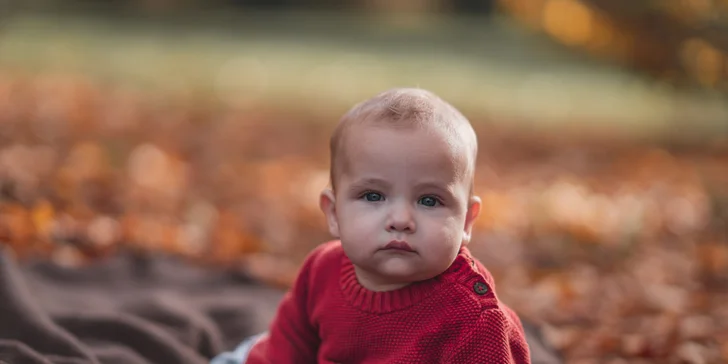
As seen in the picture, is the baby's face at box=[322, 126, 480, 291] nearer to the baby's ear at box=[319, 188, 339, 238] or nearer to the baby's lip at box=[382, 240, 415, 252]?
the baby's lip at box=[382, 240, 415, 252]

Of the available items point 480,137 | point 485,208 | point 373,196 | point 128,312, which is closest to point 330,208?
point 373,196

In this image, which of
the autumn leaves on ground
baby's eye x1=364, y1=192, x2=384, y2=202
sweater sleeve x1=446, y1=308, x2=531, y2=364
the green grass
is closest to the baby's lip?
baby's eye x1=364, y1=192, x2=384, y2=202

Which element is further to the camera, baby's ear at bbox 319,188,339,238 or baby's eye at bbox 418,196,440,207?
baby's ear at bbox 319,188,339,238

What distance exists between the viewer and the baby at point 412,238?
5.35 feet

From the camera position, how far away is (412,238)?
1627mm

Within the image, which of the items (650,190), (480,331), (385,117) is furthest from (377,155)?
(650,190)

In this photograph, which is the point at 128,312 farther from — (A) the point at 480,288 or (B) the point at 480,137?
(B) the point at 480,137

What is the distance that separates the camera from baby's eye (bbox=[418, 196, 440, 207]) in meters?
1.66

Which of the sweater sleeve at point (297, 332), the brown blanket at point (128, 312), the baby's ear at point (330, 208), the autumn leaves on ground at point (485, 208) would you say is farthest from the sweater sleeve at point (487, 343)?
the autumn leaves on ground at point (485, 208)

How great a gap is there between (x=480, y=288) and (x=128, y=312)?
1.49m

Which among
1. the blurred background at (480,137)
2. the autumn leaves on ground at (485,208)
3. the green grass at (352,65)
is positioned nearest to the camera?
the autumn leaves on ground at (485,208)

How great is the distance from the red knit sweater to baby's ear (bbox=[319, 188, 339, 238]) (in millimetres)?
123

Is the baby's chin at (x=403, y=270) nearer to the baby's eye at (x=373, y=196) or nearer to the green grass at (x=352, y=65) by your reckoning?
the baby's eye at (x=373, y=196)

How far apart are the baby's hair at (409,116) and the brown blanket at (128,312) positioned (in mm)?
1023
